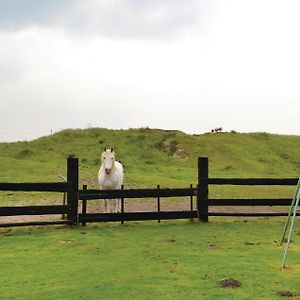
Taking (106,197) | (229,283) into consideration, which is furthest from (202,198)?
(229,283)

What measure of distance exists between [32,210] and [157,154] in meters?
26.8

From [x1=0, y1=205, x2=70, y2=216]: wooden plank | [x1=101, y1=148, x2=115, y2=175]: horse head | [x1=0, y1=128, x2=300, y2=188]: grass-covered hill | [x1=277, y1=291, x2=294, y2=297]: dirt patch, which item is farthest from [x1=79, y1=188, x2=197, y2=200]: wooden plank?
[x1=0, y1=128, x2=300, y2=188]: grass-covered hill

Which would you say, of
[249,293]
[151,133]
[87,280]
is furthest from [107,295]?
[151,133]

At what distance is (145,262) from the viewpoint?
997 centimetres

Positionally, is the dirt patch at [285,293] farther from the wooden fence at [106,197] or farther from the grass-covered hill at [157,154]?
the grass-covered hill at [157,154]

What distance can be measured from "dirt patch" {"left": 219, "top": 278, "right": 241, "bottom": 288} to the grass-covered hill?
66.2 ft

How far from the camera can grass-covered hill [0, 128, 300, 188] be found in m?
32.1

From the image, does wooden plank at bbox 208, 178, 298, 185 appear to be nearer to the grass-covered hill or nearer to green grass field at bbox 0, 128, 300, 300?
green grass field at bbox 0, 128, 300, 300

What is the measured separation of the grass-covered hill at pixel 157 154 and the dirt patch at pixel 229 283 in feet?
66.2

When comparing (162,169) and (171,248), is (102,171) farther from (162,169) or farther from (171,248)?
(162,169)

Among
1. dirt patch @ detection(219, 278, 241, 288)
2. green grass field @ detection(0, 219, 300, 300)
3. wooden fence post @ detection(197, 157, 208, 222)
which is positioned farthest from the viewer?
wooden fence post @ detection(197, 157, 208, 222)

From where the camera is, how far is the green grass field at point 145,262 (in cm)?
801

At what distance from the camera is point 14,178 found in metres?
28.5

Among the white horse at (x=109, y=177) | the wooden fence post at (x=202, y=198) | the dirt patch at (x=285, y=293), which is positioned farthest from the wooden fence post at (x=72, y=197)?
the dirt patch at (x=285, y=293)
